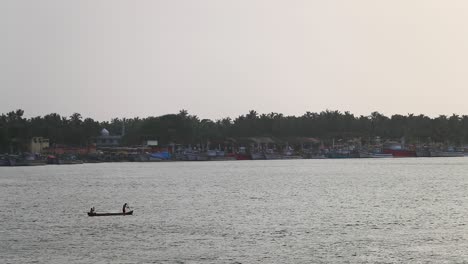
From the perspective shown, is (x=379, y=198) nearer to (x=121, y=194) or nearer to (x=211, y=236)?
(x=121, y=194)

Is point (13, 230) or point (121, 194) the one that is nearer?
point (13, 230)

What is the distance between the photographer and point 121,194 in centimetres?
12719

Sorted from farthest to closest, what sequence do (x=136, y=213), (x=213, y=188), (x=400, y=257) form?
(x=213, y=188), (x=136, y=213), (x=400, y=257)

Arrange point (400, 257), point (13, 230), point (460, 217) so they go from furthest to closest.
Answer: point (460, 217), point (13, 230), point (400, 257)

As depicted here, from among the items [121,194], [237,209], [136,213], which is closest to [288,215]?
[237,209]

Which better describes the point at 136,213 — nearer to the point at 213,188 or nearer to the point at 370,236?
the point at 370,236

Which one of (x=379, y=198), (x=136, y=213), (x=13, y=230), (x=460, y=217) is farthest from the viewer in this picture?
(x=379, y=198)

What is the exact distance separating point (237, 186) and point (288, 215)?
197 feet

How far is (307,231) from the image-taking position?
2810 inches

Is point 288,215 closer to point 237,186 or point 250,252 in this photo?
point 250,252


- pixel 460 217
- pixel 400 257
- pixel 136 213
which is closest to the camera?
pixel 400 257

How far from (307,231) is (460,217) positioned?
19380 millimetres

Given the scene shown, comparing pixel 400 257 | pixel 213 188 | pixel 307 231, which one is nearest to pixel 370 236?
pixel 307 231

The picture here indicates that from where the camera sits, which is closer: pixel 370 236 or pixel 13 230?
pixel 370 236
